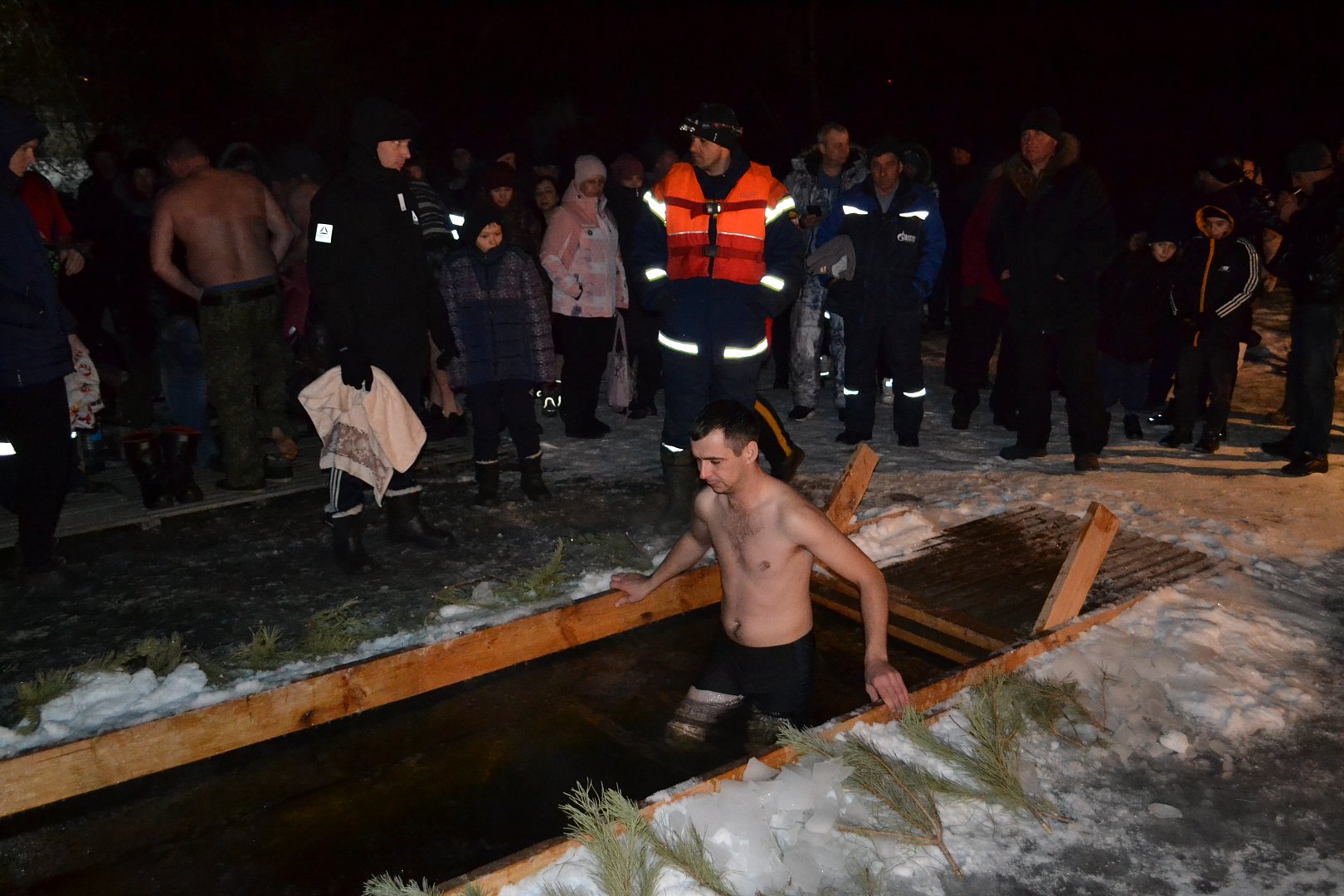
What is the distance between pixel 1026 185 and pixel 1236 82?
16897 mm

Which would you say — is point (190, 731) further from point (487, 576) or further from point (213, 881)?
point (487, 576)

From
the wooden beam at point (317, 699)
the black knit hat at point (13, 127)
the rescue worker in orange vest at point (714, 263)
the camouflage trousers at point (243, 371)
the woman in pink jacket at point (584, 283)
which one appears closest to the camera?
the wooden beam at point (317, 699)

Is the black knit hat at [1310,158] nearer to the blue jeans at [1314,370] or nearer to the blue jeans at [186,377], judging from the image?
the blue jeans at [1314,370]

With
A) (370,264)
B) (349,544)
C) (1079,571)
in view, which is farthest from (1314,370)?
(349,544)

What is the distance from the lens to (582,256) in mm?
8352

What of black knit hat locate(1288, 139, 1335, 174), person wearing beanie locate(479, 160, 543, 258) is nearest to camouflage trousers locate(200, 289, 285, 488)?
person wearing beanie locate(479, 160, 543, 258)

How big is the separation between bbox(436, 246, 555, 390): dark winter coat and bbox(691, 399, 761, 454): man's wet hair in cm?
297

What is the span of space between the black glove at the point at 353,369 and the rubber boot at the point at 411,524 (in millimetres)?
827

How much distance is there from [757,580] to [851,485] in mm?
1822

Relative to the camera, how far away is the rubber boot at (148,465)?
6.77 metres

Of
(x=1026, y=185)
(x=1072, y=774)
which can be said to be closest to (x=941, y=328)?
(x=1026, y=185)

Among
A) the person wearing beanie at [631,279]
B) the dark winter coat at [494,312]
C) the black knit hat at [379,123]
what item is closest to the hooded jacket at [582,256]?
the person wearing beanie at [631,279]

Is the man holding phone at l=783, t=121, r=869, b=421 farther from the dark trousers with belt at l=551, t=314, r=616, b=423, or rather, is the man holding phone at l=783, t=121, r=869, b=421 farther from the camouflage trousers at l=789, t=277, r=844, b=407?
the dark trousers with belt at l=551, t=314, r=616, b=423

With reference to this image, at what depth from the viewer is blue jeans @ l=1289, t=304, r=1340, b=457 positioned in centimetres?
726
